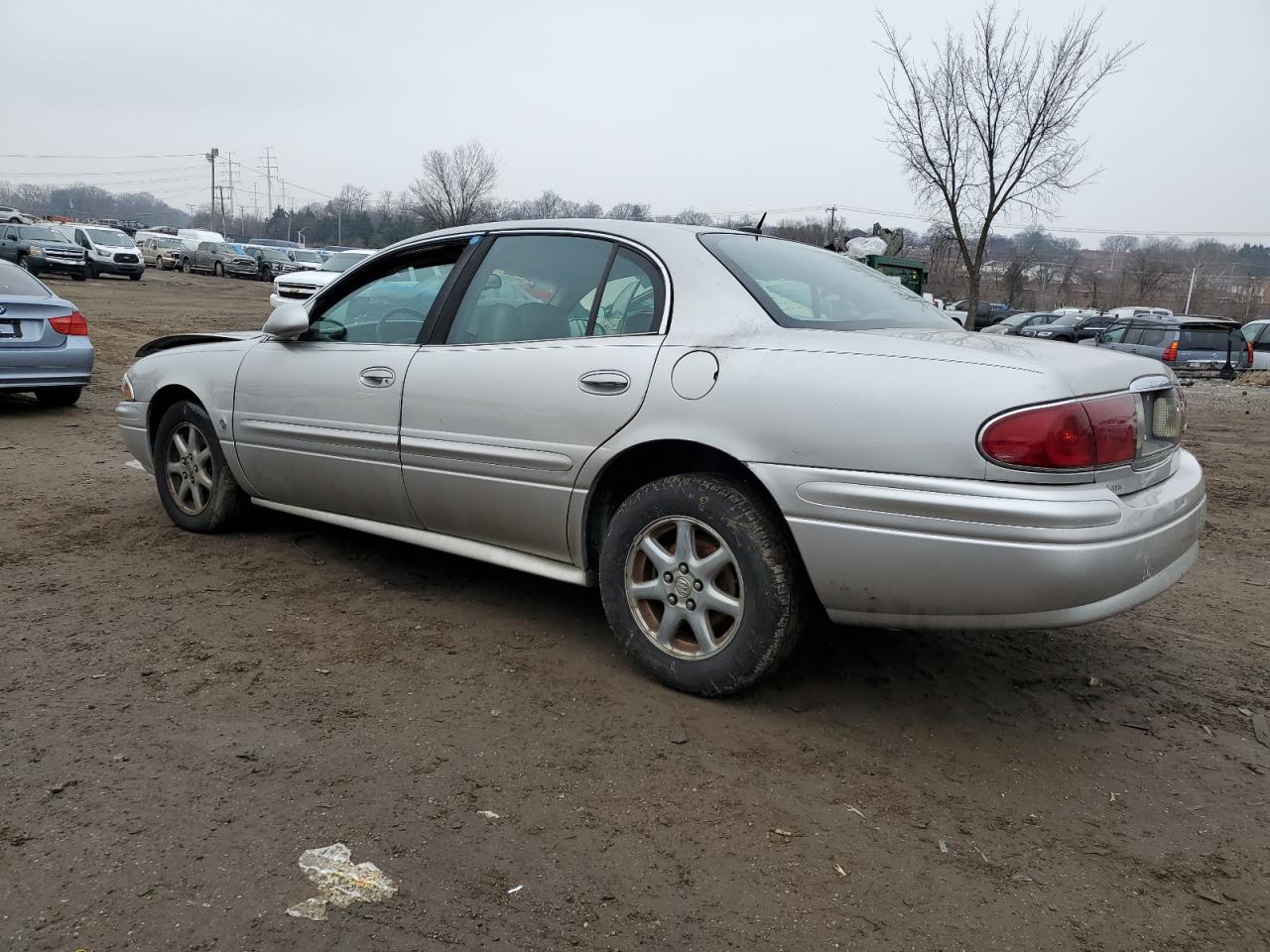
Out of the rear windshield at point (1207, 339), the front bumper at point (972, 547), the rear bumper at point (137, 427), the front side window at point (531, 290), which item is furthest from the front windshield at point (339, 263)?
the front bumper at point (972, 547)

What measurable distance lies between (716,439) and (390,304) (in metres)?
1.85

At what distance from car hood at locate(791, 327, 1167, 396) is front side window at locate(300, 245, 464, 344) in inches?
67.7

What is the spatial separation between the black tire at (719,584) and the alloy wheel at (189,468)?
2.58 metres

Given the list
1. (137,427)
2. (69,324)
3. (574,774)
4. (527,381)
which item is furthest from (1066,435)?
(69,324)

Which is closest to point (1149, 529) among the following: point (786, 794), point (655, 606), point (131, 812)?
point (786, 794)

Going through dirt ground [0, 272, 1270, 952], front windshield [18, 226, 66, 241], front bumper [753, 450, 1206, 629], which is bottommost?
dirt ground [0, 272, 1270, 952]

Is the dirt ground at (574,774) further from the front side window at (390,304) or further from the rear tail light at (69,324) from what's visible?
the rear tail light at (69,324)

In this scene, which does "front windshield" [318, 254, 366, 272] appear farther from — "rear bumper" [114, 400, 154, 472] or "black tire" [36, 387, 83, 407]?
"rear bumper" [114, 400, 154, 472]

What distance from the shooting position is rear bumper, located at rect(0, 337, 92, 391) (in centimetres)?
811

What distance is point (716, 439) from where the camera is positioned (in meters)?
2.97

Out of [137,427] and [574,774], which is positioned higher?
[137,427]

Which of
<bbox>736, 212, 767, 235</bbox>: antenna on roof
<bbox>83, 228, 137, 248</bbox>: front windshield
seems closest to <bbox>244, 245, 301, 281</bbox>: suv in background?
<bbox>83, 228, 137, 248</bbox>: front windshield

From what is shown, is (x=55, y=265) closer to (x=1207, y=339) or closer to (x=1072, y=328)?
(x=1072, y=328)

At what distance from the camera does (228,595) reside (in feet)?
13.3
